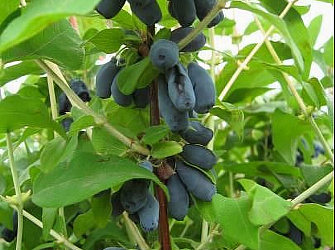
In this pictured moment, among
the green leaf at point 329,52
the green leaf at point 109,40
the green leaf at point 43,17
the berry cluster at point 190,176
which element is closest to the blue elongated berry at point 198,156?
the berry cluster at point 190,176

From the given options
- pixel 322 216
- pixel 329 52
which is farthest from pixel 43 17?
pixel 329 52

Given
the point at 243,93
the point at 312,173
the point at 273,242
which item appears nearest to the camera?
the point at 273,242

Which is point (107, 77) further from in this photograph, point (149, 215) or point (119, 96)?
point (149, 215)

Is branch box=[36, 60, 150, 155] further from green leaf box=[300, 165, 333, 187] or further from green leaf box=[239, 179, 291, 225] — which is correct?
green leaf box=[300, 165, 333, 187]

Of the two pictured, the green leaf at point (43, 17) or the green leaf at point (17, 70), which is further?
the green leaf at point (17, 70)

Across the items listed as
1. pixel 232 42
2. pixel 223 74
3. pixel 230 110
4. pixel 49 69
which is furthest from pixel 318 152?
pixel 49 69

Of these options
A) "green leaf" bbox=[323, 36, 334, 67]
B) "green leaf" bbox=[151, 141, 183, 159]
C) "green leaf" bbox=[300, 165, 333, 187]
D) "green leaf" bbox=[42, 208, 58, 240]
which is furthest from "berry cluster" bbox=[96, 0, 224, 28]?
"green leaf" bbox=[323, 36, 334, 67]

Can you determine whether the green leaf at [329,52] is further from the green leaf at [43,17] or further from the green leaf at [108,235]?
the green leaf at [43,17]
